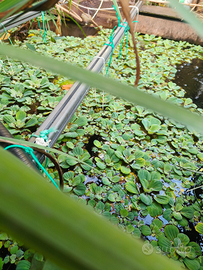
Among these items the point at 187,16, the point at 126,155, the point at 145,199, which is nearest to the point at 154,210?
the point at 145,199

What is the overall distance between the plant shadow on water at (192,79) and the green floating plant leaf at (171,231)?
110 centimetres

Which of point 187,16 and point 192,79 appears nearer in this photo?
point 187,16

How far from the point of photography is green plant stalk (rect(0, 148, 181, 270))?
0.21 ft

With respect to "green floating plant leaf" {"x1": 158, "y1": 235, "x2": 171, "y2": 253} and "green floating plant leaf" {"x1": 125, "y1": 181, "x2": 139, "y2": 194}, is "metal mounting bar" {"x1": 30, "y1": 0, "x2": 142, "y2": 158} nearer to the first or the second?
"green floating plant leaf" {"x1": 125, "y1": 181, "x2": 139, "y2": 194}

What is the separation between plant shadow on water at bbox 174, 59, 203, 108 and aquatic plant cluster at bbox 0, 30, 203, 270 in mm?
86

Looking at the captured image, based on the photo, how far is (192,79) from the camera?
6.17ft

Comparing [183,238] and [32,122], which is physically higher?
[32,122]

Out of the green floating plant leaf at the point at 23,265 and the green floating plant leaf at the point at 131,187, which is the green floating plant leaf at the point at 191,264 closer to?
the green floating plant leaf at the point at 131,187

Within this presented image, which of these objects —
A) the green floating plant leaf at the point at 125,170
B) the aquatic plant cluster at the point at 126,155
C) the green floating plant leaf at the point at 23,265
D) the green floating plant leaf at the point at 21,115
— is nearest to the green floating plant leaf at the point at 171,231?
the aquatic plant cluster at the point at 126,155

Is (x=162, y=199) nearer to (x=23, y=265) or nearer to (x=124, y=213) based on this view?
(x=124, y=213)

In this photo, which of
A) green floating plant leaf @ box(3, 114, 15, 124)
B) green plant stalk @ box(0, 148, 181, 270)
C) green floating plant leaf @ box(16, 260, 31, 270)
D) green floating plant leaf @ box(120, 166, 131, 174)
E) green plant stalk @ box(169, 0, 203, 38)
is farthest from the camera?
green floating plant leaf @ box(3, 114, 15, 124)

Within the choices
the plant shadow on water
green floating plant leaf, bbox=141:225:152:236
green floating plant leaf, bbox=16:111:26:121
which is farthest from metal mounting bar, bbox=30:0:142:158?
the plant shadow on water

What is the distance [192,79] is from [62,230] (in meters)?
2.12

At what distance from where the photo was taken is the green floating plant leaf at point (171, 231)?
2.70 feet
